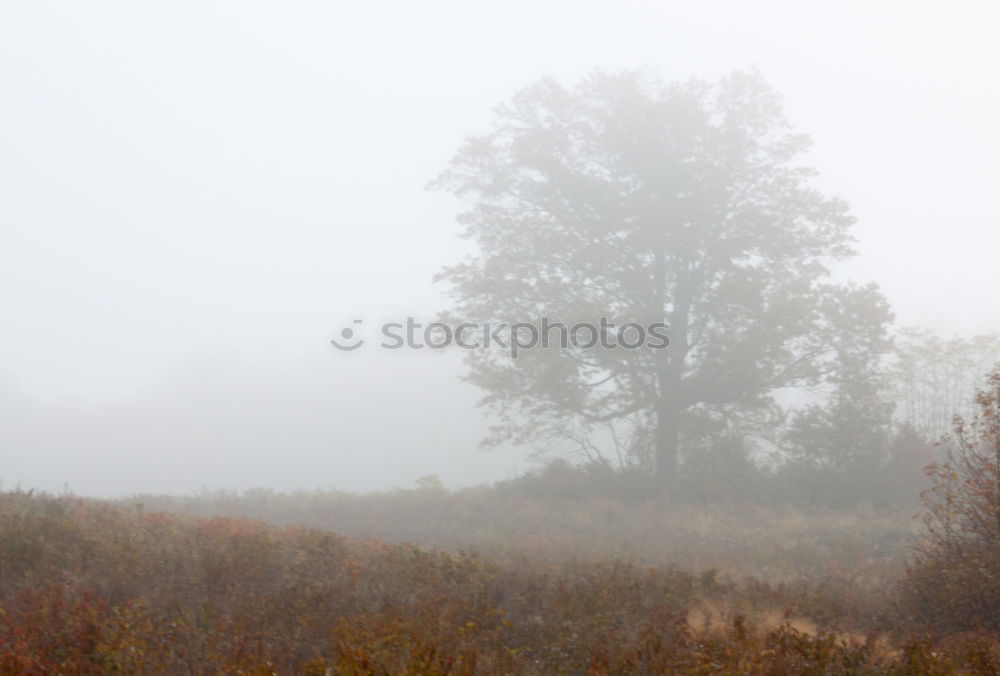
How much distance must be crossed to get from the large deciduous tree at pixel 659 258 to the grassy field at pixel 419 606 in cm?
875

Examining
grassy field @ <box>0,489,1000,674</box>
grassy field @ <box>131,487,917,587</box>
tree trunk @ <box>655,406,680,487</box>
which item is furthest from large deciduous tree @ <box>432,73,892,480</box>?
grassy field @ <box>0,489,1000,674</box>

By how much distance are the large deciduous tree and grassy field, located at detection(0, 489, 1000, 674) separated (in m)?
8.75

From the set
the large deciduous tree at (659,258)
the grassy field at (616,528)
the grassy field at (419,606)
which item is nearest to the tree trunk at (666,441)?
the large deciduous tree at (659,258)

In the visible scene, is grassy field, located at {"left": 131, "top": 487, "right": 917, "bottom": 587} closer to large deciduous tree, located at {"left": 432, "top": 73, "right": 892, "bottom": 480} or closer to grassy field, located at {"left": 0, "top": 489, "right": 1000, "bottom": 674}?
grassy field, located at {"left": 0, "top": 489, "right": 1000, "bottom": 674}

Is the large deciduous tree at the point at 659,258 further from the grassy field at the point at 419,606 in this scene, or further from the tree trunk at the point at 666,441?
the grassy field at the point at 419,606

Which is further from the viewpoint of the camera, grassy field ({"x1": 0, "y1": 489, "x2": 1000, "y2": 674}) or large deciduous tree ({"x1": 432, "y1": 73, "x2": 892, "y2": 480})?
large deciduous tree ({"x1": 432, "y1": 73, "x2": 892, "y2": 480})

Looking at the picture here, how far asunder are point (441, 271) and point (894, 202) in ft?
545

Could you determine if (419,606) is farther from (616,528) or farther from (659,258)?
(659,258)

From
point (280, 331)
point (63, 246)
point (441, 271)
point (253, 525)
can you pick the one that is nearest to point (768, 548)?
point (253, 525)

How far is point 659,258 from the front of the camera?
25766mm

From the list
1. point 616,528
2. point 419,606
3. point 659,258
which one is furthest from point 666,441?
point 419,606

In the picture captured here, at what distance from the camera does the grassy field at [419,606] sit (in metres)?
7.15

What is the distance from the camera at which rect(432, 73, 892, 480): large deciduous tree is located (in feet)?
79.5

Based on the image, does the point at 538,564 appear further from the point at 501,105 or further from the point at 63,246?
the point at 63,246
